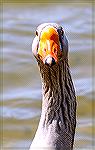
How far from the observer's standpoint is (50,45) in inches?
152

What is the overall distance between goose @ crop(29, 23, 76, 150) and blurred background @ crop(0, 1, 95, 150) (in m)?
2.00

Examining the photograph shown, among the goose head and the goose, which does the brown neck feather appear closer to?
the goose

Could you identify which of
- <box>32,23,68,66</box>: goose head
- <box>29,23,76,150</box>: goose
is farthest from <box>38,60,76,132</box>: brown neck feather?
<box>32,23,68,66</box>: goose head

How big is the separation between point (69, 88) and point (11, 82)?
372cm

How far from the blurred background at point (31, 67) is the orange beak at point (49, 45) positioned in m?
2.52

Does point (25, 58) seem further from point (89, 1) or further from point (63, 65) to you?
point (63, 65)

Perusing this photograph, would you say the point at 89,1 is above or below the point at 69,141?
above

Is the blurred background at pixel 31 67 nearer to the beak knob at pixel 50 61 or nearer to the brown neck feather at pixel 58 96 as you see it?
the brown neck feather at pixel 58 96

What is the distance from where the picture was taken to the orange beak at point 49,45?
3.80 metres

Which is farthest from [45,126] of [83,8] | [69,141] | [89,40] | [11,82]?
[83,8]

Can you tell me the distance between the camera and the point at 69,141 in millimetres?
4324

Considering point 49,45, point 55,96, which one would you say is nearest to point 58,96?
point 55,96

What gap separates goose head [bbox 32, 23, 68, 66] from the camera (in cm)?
381

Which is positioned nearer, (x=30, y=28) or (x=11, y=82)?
(x=11, y=82)
